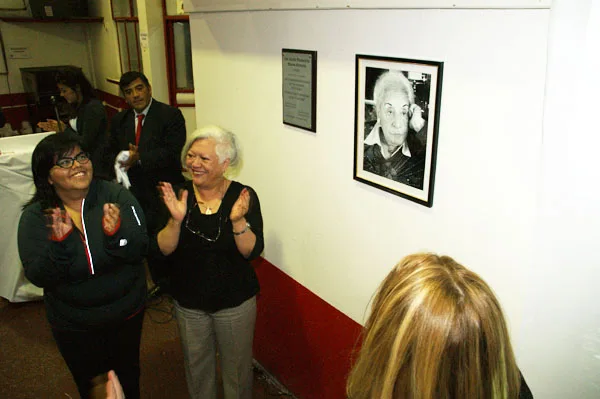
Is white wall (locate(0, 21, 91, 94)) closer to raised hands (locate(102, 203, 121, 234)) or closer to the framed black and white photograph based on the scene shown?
raised hands (locate(102, 203, 121, 234))

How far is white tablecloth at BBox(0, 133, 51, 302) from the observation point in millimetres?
3441

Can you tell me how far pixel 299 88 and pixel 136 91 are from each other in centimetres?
147

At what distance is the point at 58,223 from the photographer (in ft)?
6.43

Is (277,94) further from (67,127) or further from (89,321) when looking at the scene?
(67,127)

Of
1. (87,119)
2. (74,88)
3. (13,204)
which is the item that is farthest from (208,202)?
(74,88)

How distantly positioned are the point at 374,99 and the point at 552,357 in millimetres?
1017

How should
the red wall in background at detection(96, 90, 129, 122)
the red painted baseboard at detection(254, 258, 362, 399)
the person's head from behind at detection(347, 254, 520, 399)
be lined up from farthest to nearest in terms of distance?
the red wall in background at detection(96, 90, 129, 122)
the red painted baseboard at detection(254, 258, 362, 399)
the person's head from behind at detection(347, 254, 520, 399)

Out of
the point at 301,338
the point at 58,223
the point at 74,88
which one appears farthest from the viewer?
the point at 74,88

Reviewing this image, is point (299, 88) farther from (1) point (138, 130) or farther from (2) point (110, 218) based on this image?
(1) point (138, 130)

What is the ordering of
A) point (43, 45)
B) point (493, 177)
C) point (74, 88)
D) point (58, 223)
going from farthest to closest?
point (43, 45)
point (74, 88)
point (58, 223)
point (493, 177)

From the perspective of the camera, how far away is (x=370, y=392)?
1.04 metres

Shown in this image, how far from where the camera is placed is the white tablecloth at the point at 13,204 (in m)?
3.44

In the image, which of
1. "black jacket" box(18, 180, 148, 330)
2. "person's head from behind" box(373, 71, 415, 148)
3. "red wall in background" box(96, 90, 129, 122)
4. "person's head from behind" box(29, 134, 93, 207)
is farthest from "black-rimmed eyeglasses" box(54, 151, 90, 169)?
"red wall in background" box(96, 90, 129, 122)

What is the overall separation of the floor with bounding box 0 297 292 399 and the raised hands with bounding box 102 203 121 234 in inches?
51.5
